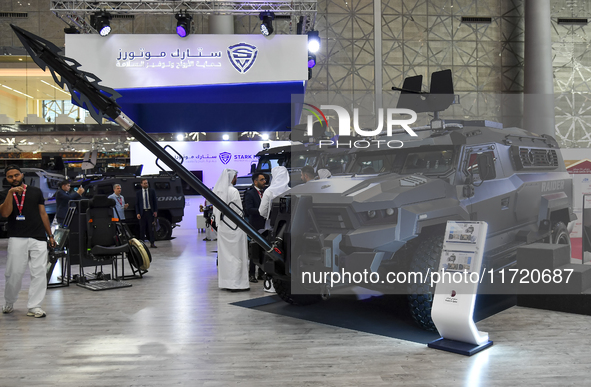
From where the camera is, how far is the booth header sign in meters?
9.16

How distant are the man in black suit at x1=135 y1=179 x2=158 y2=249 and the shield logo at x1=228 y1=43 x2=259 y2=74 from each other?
4.62 metres

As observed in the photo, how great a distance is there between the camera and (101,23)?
914 centimetres

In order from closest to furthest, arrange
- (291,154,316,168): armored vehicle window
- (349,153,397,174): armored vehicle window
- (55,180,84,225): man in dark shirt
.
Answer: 1. (349,153,397,174): armored vehicle window
2. (291,154,316,168): armored vehicle window
3. (55,180,84,225): man in dark shirt

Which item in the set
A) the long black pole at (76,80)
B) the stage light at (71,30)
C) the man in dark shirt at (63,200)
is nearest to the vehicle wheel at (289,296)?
the long black pole at (76,80)

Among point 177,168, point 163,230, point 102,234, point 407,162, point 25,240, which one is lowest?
point 163,230

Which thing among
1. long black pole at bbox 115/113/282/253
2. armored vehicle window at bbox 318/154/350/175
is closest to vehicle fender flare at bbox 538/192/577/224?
armored vehicle window at bbox 318/154/350/175

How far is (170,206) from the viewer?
47.9ft

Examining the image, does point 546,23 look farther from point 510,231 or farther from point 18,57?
point 18,57

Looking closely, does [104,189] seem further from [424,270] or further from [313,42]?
[424,270]

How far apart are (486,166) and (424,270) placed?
1.53 m

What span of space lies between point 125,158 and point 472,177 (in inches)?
729

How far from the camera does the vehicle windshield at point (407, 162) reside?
5.49 metres

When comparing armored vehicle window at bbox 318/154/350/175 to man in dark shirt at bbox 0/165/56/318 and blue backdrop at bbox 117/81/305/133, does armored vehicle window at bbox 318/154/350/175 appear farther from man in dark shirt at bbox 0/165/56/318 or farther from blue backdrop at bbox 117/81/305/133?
man in dark shirt at bbox 0/165/56/318

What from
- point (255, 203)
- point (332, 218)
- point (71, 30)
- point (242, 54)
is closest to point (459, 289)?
point (332, 218)
